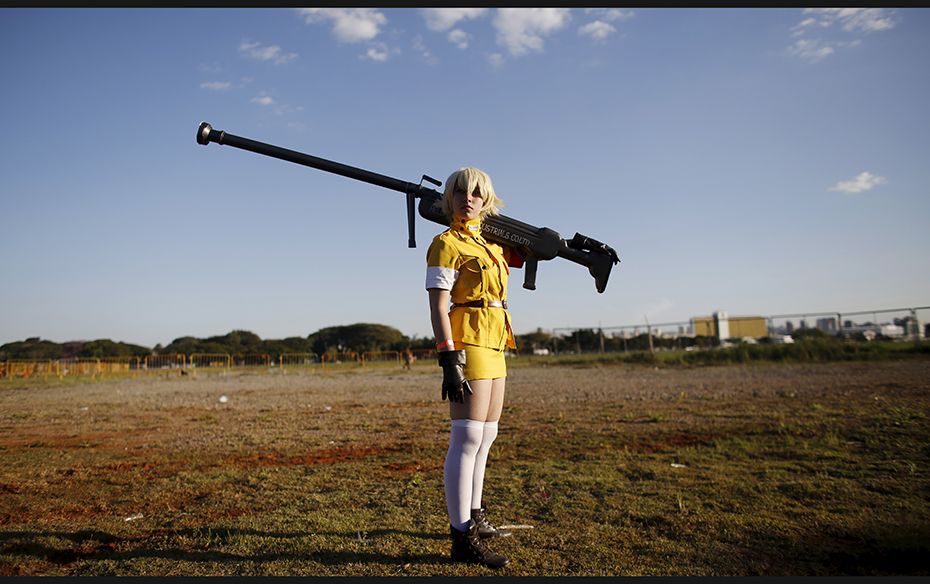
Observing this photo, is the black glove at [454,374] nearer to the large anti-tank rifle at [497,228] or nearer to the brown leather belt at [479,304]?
the brown leather belt at [479,304]

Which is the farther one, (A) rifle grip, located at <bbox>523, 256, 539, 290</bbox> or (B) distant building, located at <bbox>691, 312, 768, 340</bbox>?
(B) distant building, located at <bbox>691, 312, 768, 340</bbox>

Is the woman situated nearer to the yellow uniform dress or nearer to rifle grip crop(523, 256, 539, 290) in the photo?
the yellow uniform dress

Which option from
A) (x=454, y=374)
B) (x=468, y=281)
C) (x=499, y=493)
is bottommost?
(x=499, y=493)

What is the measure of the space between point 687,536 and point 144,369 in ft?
128

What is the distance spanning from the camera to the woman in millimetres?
2945

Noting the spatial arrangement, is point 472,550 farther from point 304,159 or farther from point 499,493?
point 304,159

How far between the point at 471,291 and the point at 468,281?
56mm

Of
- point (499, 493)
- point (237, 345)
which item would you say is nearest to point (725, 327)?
point (499, 493)

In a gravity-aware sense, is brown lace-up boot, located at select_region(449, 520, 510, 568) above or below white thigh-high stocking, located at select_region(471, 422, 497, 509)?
below

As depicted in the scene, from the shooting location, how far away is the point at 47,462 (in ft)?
18.4

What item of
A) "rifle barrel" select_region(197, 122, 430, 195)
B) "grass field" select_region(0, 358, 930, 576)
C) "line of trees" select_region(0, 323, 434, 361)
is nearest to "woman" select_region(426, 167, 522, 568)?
"grass field" select_region(0, 358, 930, 576)

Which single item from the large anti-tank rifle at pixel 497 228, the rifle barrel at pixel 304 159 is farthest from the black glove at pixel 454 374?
the rifle barrel at pixel 304 159

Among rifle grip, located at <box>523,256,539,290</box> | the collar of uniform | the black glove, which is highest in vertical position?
the collar of uniform

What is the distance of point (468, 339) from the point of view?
305 centimetres
